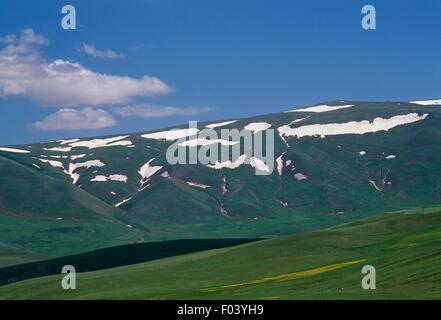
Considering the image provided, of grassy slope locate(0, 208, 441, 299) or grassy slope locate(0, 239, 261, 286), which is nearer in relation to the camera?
grassy slope locate(0, 208, 441, 299)

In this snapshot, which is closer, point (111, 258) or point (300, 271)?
point (300, 271)

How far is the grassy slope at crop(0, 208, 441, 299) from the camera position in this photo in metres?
69.0

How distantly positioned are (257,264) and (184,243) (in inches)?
2633

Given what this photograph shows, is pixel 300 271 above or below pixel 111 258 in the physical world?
below

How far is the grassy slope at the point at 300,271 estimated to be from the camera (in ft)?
226

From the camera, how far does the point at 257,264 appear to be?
106812 millimetres

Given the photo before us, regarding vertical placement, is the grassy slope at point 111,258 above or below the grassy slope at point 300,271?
above

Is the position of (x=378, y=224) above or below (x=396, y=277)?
above

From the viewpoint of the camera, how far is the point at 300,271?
92500mm

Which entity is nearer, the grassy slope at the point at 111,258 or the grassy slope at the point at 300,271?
the grassy slope at the point at 300,271

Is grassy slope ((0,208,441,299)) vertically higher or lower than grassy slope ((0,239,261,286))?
lower
